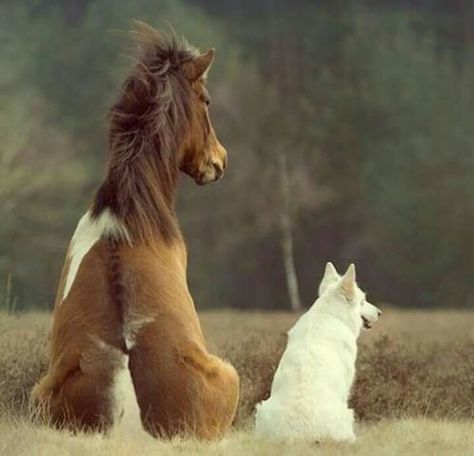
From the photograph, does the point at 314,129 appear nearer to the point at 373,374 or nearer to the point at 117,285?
the point at 373,374

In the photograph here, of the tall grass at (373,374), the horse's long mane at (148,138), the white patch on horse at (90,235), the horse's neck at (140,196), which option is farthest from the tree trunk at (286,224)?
the white patch on horse at (90,235)

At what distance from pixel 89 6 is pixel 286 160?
7873 millimetres

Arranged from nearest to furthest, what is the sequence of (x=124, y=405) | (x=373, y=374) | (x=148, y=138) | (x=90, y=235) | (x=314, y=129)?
(x=124, y=405) < (x=90, y=235) < (x=148, y=138) < (x=373, y=374) < (x=314, y=129)

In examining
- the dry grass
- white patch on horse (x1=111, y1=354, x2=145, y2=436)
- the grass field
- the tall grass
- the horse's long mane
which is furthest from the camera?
the tall grass

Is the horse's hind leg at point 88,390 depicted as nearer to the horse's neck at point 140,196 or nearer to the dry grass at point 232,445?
the dry grass at point 232,445

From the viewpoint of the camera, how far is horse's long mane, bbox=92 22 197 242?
8070 millimetres

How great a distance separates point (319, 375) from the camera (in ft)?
28.4

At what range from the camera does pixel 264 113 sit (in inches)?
1644

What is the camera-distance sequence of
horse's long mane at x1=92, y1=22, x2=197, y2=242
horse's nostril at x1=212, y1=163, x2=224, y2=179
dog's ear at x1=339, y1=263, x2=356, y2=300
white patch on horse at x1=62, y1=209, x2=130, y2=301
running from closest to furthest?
white patch on horse at x1=62, y1=209, x2=130, y2=301 < horse's long mane at x1=92, y1=22, x2=197, y2=242 < horse's nostril at x1=212, y1=163, x2=224, y2=179 < dog's ear at x1=339, y1=263, x2=356, y2=300

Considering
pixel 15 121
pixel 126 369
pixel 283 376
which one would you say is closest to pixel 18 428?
pixel 126 369

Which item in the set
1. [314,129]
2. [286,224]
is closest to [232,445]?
[314,129]

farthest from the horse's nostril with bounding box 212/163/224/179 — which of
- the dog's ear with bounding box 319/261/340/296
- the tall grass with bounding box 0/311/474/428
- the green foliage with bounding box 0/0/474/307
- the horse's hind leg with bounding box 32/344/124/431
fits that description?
the green foliage with bounding box 0/0/474/307

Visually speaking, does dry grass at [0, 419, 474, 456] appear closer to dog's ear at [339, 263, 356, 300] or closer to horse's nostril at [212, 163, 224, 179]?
dog's ear at [339, 263, 356, 300]

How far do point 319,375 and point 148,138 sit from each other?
1.80m
